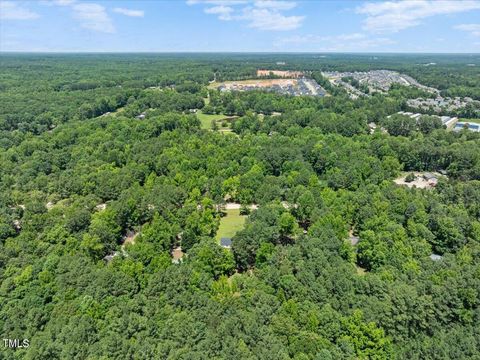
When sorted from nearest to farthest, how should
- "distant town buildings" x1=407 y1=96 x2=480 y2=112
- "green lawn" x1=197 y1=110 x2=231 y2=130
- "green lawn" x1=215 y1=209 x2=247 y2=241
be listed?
"green lawn" x1=215 y1=209 x2=247 y2=241, "green lawn" x1=197 y1=110 x2=231 y2=130, "distant town buildings" x1=407 y1=96 x2=480 y2=112

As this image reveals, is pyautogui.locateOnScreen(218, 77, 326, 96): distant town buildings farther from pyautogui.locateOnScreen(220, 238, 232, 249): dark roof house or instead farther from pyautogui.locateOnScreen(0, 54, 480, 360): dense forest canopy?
pyautogui.locateOnScreen(220, 238, 232, 249): dark roof house

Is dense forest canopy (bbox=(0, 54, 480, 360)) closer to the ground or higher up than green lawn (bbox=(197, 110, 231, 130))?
closer to the ground

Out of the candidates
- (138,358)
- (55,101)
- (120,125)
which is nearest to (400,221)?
(138,358)

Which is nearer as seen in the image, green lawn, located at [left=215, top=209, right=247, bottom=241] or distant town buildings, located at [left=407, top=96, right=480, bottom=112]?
green lawn, located at [left=215, top=209, right=247, bottom=241]

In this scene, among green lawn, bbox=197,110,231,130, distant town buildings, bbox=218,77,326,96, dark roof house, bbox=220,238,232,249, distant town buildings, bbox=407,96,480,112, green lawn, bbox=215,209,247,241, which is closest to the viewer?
dark roof house, bbox=220,238,232,249

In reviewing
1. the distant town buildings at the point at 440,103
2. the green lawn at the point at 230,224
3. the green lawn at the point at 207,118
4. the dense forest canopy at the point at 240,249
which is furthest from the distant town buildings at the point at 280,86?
the green lawn at the point at 230,224

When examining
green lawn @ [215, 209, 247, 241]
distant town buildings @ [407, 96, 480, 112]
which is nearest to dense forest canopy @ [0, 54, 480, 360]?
green lawn @ [215, 209, 247, 241]

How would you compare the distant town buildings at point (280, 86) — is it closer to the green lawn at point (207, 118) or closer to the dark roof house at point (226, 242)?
the green lawn at point (207, 118)

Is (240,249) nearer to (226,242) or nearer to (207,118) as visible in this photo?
(226,242)

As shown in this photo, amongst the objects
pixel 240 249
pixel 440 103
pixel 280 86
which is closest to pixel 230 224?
pixel 240 249
